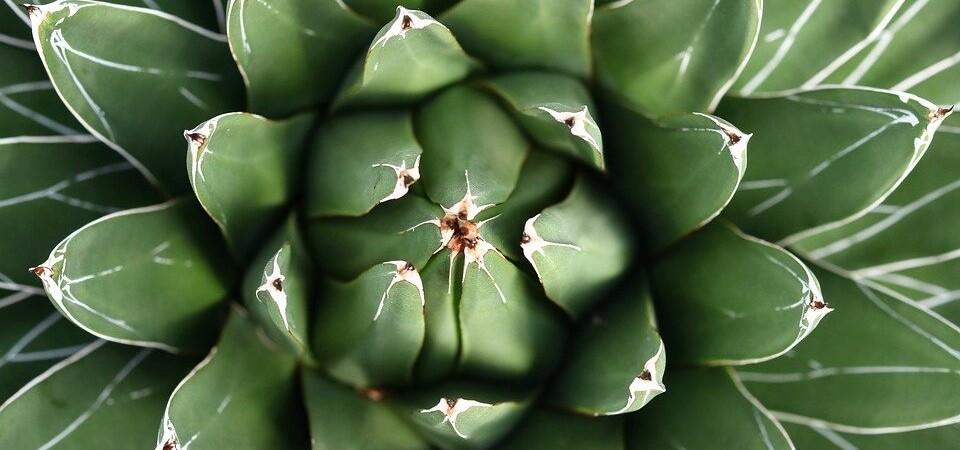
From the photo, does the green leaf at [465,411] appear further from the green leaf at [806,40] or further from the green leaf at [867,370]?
the green leaf at [806,40]

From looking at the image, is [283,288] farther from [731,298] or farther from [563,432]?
[731,298]

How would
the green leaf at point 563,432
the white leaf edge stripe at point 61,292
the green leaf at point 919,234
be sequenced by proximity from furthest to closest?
the green leaf at point 919,234
the green leaf at point 563,432
the white leaf edge stripe at point 61,292

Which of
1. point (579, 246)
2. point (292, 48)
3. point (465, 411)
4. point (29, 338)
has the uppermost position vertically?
point (292, 48)

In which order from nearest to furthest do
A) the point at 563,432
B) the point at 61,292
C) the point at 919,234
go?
the point at 61,292 → the point at 563,432 → the point at 919,234

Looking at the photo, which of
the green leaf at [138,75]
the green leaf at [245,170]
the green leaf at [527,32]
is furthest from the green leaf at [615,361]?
the green leaf at [138,75]

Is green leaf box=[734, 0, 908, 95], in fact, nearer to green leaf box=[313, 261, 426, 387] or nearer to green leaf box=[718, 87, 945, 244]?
green leaf box=[718, 87, 945, 244]

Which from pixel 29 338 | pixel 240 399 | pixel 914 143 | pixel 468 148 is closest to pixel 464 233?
pixel 468 148

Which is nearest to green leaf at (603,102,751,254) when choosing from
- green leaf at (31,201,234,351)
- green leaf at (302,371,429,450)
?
green leaf at (302,371,429,450)

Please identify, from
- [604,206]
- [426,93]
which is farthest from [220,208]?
[604,206]
